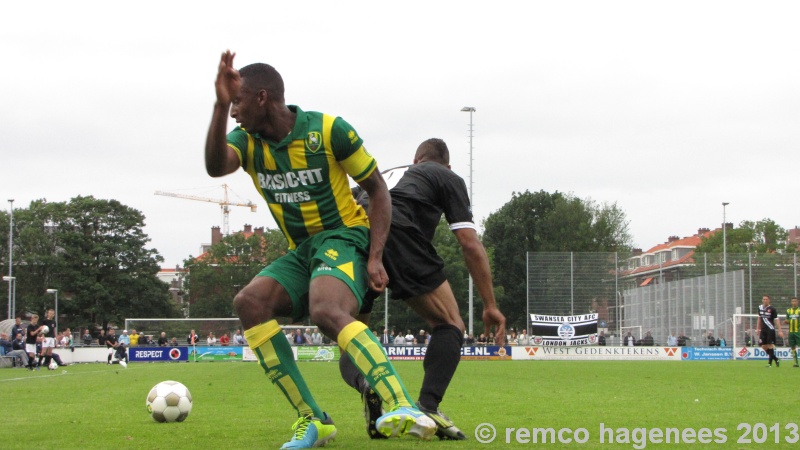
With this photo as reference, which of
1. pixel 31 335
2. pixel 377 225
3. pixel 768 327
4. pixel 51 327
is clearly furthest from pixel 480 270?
pixel 31 335

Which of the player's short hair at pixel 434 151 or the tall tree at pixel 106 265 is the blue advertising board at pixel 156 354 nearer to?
the player's short hair at pixel 434 151

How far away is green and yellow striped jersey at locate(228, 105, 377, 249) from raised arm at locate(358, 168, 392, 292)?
10 cm

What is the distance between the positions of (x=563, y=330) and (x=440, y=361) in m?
38.6

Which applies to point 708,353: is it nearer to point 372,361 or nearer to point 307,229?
point 307,229

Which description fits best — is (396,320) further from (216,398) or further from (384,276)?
(384,276)

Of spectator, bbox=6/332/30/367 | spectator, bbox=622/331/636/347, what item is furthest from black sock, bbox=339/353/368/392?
spectator, bbox=622/331/636/347

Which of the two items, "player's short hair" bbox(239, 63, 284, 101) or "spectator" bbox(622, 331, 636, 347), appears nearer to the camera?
"player's short hair" bbox(239, 63, 284, 101)

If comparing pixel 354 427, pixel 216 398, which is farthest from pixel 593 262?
pixel 354 427

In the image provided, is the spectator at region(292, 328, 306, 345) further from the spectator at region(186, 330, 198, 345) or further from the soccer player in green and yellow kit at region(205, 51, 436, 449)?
the soccer player in green and yellow kit at region(205, 51, 436, 449)

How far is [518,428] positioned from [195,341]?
38344 mm

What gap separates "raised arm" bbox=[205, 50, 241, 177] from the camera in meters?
5.03

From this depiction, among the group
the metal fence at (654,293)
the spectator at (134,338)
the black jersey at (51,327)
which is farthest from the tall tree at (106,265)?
the black jersey at (51,327)

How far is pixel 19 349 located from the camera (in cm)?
3111

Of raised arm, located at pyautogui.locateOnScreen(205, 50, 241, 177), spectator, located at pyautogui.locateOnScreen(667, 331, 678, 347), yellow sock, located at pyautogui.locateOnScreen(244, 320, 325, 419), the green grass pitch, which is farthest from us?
spectator, located at pyautogui.locateOnScreen(667, 331, 678, 347)
